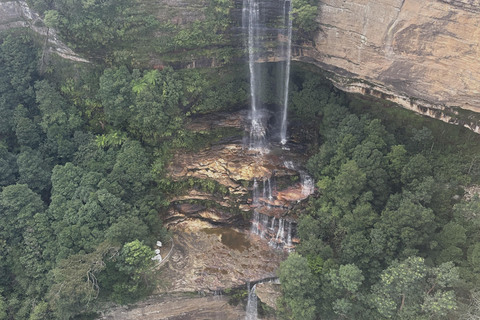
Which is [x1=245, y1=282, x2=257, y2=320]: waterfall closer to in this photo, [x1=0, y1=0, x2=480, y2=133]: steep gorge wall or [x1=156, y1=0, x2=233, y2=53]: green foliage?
[x1=0, y1=0, x2=480, y2=133]: steep gorge wall

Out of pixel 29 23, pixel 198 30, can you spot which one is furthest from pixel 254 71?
pixel 29 23

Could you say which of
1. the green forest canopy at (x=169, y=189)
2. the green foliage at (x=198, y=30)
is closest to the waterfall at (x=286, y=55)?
the green forest canopy at (x=169, y=189)

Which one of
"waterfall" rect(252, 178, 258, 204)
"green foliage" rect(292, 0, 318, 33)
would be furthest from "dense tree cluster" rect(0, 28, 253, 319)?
"green foliage" rect(292, 0, 318, 33)

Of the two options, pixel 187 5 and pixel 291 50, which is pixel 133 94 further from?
pixel 291 50

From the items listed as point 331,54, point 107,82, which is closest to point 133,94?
point 107,82

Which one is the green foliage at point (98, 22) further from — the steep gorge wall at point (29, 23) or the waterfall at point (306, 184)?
the waterfall at point (306, 184)

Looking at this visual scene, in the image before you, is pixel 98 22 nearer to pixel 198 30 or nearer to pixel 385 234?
pixel 198 30
